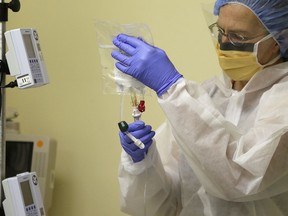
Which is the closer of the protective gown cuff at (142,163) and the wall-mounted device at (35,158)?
the protective gown cuff at (142,163)

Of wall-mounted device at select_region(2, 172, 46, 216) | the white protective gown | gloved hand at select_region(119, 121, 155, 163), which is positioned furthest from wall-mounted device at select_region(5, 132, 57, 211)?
gloved hand at select_region(119, 121, 155, 163)

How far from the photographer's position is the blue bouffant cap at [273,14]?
133 centimetres

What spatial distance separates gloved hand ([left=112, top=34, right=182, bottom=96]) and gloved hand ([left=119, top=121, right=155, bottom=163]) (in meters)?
0.14

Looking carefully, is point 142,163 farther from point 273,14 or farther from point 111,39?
point 273,14

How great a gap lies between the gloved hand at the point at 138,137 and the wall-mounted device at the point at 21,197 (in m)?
0.35

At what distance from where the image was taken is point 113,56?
1333mm

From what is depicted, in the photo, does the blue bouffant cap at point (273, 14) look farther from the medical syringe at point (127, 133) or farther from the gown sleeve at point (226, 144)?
the medical syringe at point (127, 133)

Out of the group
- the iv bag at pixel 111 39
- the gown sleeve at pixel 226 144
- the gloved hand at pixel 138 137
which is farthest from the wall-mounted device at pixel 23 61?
the gown sleeve at pixel 226 144

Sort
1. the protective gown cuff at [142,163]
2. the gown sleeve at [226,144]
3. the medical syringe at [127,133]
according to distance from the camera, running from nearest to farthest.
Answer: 1. the gown sleeve at [226,144]
2. the medical syringe at [127,133]
3. the protective gown cuff at [142,163]

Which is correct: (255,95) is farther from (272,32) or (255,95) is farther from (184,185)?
(184,185)

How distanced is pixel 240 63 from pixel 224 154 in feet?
1.02

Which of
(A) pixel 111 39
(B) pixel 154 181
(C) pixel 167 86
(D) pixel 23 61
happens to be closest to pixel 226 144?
(C) pixel 167 86

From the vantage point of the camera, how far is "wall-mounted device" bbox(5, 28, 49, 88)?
1.44 metres

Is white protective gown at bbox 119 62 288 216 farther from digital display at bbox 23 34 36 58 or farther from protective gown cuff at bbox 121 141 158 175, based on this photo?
digital display at bbox 23 34 36 58
